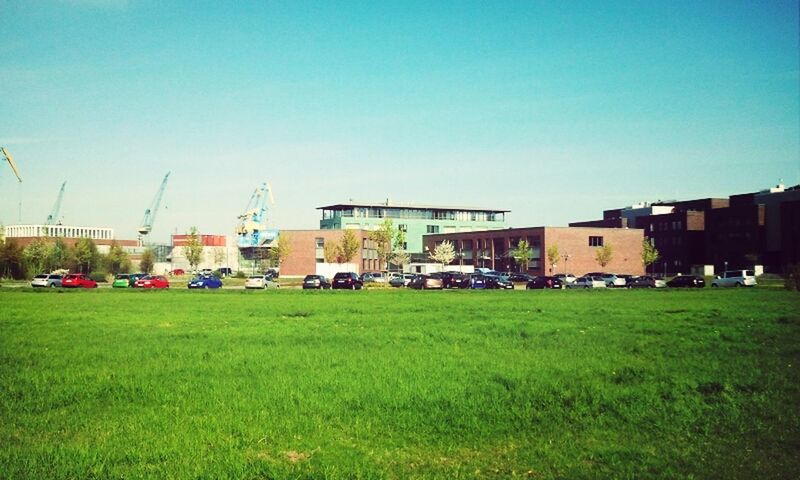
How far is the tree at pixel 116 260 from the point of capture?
11744 centimetres

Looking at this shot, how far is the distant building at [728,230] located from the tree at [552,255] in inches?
1183

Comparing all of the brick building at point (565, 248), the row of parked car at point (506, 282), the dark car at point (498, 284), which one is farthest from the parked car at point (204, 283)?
the brick building at point (565, 248)

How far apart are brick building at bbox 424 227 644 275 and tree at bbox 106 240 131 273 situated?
64.4 meters

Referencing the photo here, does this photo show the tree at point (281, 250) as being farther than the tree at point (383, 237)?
Yes

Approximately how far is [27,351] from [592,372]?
14.5m

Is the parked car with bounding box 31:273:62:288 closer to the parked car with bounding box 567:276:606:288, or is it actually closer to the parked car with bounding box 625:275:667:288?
the parked car with bounding box 567:276:606:288

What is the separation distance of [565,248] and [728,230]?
1495 inches

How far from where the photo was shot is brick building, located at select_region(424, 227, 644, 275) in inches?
4663

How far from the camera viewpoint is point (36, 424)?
1034 centimetres

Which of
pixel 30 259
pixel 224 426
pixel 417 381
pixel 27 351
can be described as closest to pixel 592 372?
pixel 417 381

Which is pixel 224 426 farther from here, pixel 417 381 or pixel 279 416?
pixel 417 381

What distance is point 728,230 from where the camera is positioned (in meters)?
131

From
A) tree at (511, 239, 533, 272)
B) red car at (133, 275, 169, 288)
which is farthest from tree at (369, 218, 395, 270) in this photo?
red car at (133, 275, 169, 288)

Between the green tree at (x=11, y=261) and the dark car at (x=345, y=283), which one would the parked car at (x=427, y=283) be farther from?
the green tree at (x=11, y=261)
